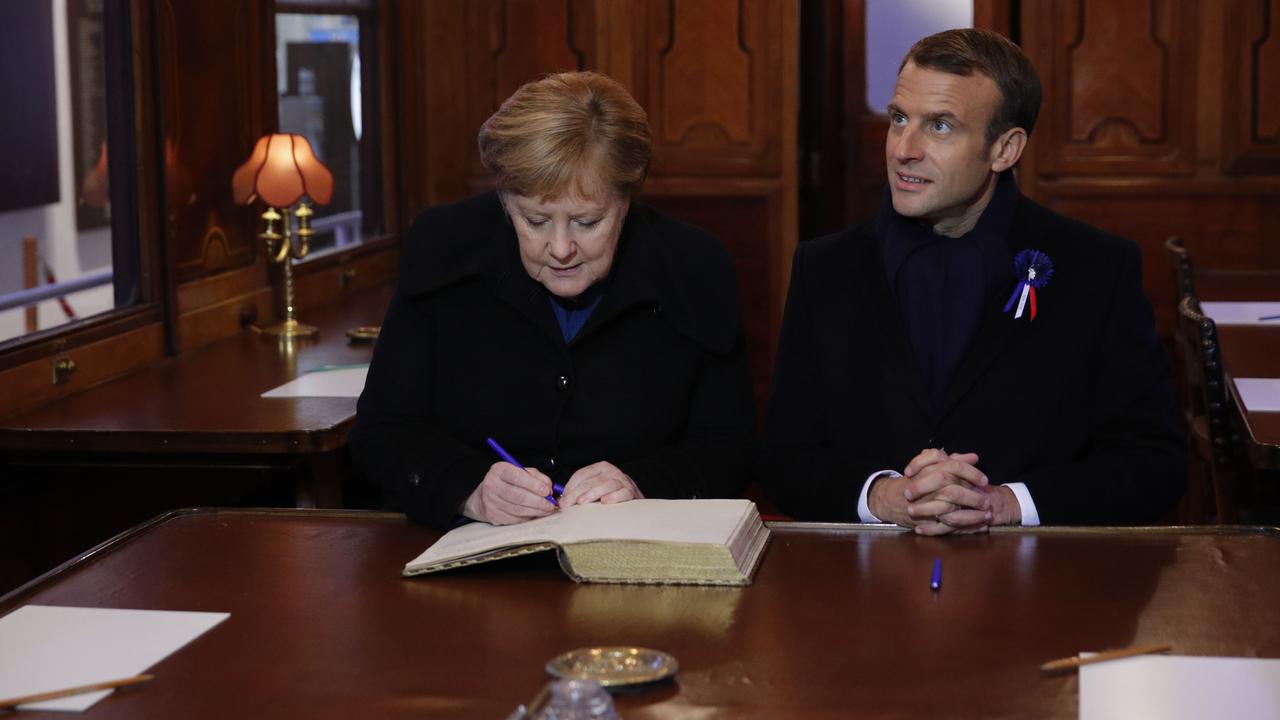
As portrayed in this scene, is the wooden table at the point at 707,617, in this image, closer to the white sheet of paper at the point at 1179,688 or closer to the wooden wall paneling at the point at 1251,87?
the white sheet of paper at the point at 1179,688

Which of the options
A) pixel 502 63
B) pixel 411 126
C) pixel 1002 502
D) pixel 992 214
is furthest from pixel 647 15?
pixel 1002 502

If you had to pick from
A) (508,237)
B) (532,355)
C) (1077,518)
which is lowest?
(1077,518)

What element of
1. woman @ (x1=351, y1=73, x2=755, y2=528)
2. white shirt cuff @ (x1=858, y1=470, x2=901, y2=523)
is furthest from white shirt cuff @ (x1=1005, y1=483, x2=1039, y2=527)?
woman @ (x1=351, y1=73, x2=755, y2=528)

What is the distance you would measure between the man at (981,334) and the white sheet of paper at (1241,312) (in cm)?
214

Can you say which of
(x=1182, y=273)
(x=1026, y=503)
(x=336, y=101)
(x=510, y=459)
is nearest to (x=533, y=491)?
(x=510, y=459)

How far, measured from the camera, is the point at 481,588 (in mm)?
2037

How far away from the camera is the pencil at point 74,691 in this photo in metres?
1.65

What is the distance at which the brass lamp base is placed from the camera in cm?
467

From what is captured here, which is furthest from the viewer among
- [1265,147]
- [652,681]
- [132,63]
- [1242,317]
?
[1265,147]

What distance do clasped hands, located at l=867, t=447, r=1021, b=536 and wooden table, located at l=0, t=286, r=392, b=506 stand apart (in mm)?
1458

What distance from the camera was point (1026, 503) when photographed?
2480mm

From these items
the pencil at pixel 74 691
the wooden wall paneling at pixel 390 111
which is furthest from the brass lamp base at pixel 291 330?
the pencil at pixel 74 691

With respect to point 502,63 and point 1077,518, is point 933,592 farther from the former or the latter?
point 502,63

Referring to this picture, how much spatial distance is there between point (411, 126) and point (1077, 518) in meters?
4.62
